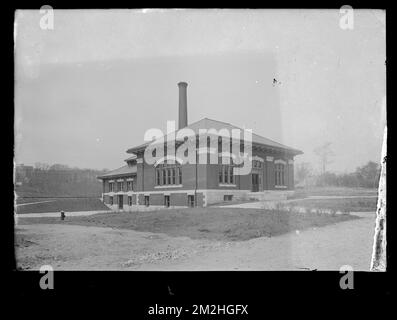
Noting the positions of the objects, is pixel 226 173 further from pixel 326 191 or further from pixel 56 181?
pixel 56 181

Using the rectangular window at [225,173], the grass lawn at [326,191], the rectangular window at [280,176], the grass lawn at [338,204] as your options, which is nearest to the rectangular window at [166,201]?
the rectangular window at [225,173]

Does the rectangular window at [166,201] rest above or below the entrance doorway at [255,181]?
below

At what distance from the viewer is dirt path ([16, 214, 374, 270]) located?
5.18 metres

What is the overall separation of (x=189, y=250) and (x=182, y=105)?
2.66m

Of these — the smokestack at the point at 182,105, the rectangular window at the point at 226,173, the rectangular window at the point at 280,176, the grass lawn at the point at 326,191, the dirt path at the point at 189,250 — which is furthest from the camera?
the rectangular window at the point at 280,176

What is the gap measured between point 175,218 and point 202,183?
2.98ft

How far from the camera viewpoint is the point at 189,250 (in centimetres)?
565

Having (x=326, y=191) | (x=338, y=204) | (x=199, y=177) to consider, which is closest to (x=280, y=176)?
(x=326, y=191)

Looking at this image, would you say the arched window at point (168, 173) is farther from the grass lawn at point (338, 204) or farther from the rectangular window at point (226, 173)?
the grass lawn at point (338, 204)

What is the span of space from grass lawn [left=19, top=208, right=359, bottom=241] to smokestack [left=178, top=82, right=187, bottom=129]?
181 centimetres

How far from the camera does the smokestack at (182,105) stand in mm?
5732

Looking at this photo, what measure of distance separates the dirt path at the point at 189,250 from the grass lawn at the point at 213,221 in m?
0.15

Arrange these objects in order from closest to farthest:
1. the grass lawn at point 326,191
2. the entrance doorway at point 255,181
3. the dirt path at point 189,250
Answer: the dirt path at point 189,250 → the grass lawn at point 326,191 → the entrance doorway at point 255,181
